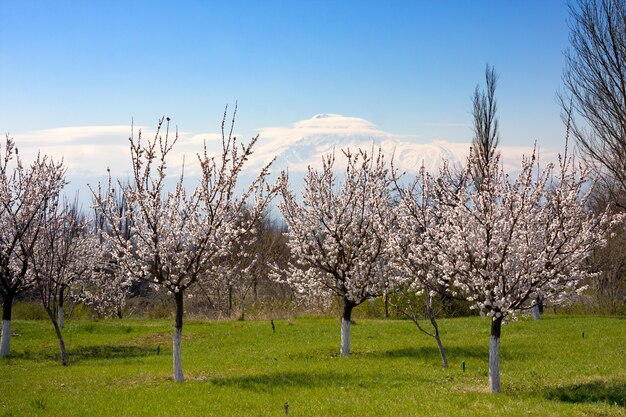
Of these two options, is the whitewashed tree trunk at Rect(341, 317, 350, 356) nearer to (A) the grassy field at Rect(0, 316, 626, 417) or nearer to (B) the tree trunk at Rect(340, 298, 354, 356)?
(B) the tree trunk at Rect(340, 298, 354, 356)

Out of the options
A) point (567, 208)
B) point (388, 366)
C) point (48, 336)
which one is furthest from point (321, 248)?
point (48, 336)

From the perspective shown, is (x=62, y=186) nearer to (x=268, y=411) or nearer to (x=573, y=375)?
(x=268, y=411)

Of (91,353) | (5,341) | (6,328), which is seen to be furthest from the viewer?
(91,353)

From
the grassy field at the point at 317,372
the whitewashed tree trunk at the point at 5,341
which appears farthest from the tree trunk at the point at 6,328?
the grassy field at the point at 317,372

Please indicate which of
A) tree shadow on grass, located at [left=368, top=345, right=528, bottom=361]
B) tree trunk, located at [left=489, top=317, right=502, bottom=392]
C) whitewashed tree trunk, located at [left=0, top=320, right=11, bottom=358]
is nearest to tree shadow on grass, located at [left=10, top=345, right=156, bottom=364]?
whitewashed tree trunk, located at [left=0, top=320, right=11, bottom=358]

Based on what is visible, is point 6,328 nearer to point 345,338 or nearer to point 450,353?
point 345,338

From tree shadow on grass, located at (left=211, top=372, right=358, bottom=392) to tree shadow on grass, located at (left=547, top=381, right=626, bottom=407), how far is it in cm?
521

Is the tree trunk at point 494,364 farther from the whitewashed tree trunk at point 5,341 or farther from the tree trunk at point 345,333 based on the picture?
the whitewashed tree trunk at point 5,341

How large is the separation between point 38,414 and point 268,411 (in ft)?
17.3

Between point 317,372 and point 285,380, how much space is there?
155 cm

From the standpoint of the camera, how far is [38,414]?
43.8 ft

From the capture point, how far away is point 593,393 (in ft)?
46.1

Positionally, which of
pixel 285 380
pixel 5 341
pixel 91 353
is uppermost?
pixel 5 341

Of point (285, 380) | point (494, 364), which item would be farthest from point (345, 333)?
point (494, 364)
